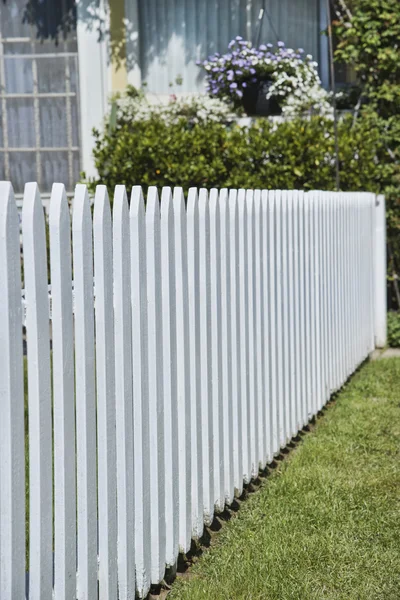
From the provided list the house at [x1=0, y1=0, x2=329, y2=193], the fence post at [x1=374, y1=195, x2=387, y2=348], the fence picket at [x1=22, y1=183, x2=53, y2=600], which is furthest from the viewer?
the house at [x1=0, y1=0, x2=329, y2=193]

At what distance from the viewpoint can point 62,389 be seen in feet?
8.85

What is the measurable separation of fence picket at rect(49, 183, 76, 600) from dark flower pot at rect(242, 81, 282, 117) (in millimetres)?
7489

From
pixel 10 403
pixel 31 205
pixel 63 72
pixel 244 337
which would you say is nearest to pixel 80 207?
pixel 31 205

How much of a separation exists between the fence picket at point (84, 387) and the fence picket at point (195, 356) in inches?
38.2

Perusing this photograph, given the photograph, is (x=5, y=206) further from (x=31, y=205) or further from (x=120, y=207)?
(x=120, y=207)

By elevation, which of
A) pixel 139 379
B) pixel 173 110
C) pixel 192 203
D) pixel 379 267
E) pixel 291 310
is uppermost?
pixel 173 110

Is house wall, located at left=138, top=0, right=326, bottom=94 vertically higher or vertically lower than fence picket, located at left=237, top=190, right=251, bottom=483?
higher

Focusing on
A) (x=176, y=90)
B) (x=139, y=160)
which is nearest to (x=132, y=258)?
(x=139, y=160)

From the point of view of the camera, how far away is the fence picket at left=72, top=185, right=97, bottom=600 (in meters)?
2.82

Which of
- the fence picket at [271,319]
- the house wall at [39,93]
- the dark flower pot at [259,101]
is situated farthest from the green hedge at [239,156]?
the fence picket at [271,319]

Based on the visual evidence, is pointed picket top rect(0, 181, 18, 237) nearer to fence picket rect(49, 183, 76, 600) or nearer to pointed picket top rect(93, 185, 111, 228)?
fence picket rect(49, 183, 76, 600)

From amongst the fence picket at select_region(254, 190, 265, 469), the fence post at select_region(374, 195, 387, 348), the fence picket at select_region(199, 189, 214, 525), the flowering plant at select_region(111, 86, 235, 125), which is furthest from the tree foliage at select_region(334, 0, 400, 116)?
the fence picket at select_region(199, 189, 214, 525)

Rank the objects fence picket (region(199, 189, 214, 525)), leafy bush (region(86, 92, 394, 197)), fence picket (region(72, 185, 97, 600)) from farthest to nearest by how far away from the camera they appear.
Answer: leafy bush (region(86, 92, 394, 197)) < fence picket (region(199, 189, 214, 525)) < fence picket (region(72, 185, 97, 600))

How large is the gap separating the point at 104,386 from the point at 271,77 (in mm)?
7561
